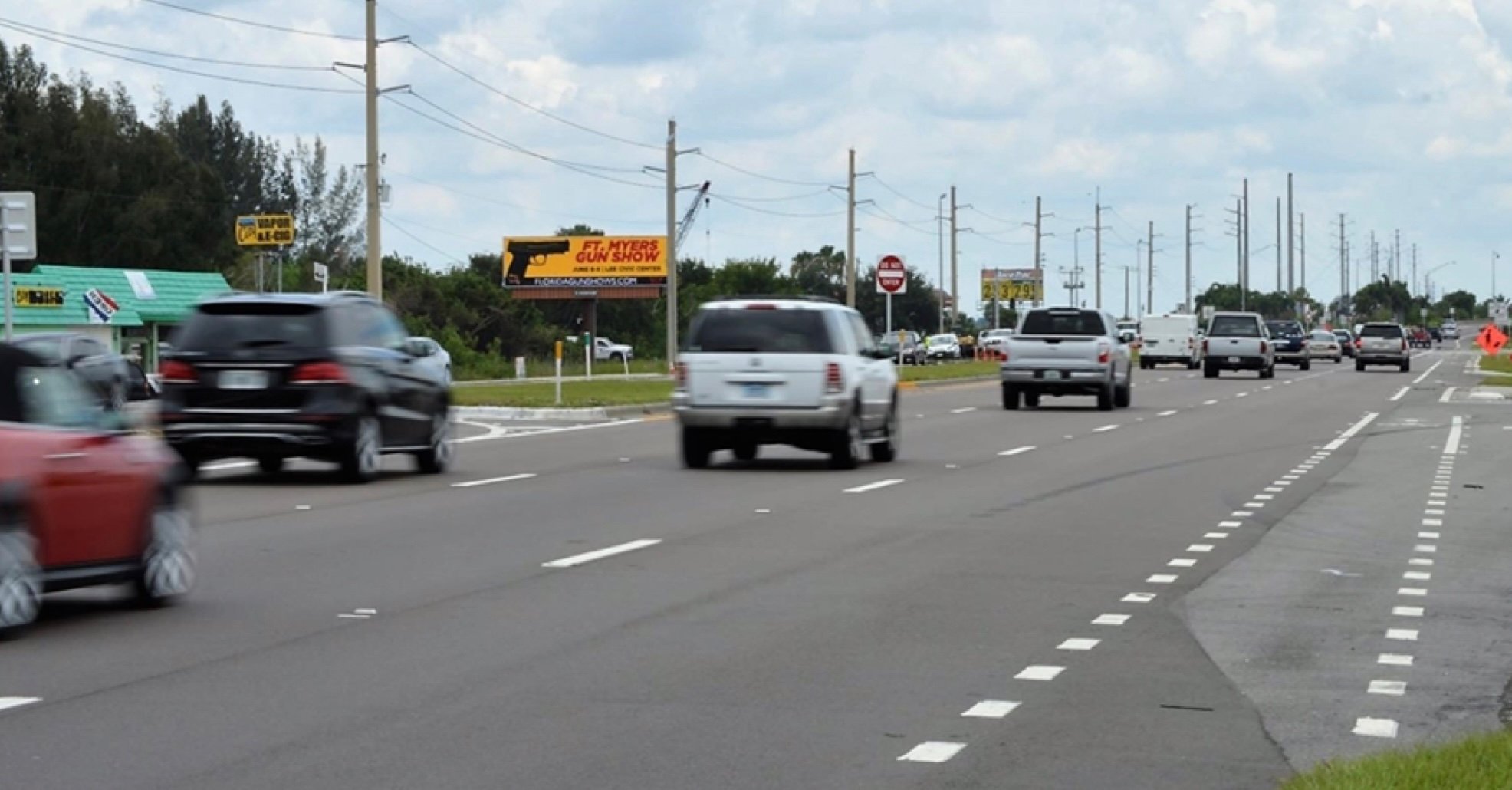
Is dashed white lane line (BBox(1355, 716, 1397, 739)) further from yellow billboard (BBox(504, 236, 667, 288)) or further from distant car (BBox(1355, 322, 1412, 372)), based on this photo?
yellow billboard (BBox(504, 236, 667, 288))

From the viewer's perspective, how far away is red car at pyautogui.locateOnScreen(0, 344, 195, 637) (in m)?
10.8

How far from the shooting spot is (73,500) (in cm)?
1130

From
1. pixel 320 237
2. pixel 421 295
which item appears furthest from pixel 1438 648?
pixel 320 237

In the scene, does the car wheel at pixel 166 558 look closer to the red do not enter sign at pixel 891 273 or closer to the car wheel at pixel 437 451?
the car wheel at pixel 437 451

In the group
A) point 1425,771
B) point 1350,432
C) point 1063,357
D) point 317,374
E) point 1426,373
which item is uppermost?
point 317,374

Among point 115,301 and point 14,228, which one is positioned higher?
point 14,228

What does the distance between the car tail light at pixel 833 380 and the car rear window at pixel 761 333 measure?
26cm

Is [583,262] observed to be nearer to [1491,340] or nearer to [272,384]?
[1491,340]

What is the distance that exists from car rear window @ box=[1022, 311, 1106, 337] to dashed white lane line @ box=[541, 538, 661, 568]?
A: 1025 inches

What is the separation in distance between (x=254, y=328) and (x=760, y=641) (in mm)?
11463

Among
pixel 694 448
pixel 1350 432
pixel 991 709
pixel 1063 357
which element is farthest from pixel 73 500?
pixel 1063 357

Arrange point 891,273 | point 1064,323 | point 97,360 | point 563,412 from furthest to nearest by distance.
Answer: point 891,273 → point 1064,323 → point 97,360 → point 563,412

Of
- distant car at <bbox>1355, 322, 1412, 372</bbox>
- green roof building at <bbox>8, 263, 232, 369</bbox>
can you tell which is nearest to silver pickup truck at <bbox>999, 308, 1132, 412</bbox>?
green roof building at <bbox>8, 263, 232, 369</bbox>

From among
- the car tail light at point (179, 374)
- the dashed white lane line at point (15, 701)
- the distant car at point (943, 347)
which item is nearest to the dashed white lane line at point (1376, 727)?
the dashed white lane line at point (15, 701)
